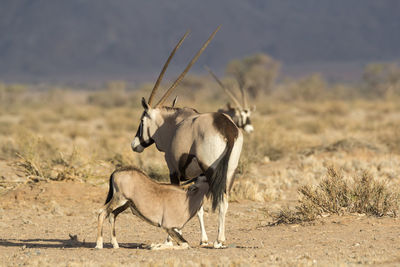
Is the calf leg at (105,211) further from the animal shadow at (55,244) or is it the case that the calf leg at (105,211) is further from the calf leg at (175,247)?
the calf leg at (175,247)

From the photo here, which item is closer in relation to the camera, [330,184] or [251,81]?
[330,184]

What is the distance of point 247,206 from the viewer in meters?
10.6

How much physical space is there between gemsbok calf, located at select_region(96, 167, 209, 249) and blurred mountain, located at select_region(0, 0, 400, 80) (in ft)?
448

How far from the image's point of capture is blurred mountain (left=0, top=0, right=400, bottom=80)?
155m

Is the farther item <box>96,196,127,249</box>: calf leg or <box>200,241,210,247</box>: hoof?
<box>200,241,210,247</box>: hoof

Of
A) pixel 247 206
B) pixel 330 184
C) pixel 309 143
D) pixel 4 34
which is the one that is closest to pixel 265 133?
pixel 309 143

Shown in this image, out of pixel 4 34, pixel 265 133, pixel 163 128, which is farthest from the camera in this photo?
pixel 4 34

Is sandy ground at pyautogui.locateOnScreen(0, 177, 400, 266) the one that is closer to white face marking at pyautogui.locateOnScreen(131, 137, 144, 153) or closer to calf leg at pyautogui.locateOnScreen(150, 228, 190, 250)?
calf leg at pyautogui.locateOnScreen(150, 228, 190, 250)

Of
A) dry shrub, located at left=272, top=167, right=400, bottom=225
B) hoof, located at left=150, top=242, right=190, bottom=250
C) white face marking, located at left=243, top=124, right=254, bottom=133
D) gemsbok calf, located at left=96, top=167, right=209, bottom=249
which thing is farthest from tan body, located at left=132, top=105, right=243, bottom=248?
white face marking, located at left=243, top=124, right=254, bottom=133

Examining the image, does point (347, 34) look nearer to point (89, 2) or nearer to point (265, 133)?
point (89, 2)

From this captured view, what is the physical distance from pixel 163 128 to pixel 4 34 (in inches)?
6970

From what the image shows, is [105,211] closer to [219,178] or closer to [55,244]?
[55,244]

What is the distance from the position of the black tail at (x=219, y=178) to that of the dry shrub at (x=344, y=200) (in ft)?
6.21

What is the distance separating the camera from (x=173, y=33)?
168250 millimetres
